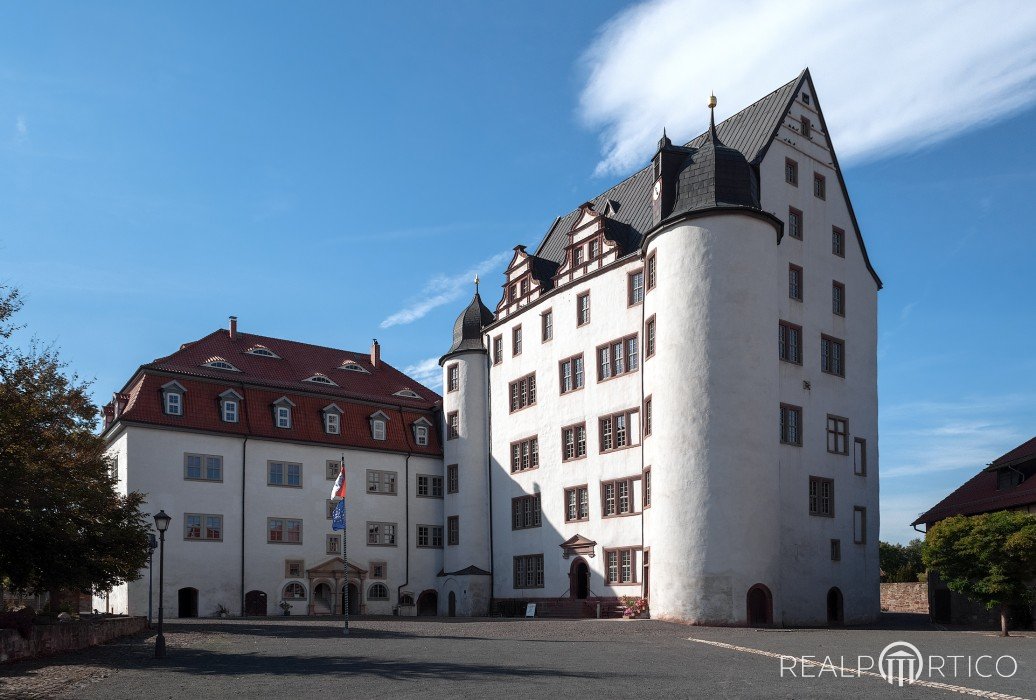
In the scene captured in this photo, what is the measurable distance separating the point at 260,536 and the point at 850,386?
27.3m

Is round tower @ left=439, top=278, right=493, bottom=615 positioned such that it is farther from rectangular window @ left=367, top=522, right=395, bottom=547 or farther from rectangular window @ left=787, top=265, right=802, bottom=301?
rectangular window @ left=787, top=265, right=802, bottom=301

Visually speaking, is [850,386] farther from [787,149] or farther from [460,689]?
[460,689]

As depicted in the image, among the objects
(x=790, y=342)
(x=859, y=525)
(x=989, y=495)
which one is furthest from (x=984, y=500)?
(x=790, y=342)

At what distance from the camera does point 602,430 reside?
43625 mm

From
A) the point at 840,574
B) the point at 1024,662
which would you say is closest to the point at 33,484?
the point at 1024,662

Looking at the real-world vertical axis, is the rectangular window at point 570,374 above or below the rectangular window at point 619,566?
above

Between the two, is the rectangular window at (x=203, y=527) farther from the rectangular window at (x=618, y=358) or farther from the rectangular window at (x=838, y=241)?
the rectangular window at (x=838, y=241)

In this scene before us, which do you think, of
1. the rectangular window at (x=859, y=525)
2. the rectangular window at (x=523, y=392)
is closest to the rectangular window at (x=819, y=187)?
Result: the rectangular window at (x=859, y=525)

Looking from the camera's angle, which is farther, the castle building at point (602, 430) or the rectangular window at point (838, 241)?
the rectangular window at point (838, 241)

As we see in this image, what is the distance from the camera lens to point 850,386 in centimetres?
4200

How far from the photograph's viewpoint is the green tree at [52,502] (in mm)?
22750

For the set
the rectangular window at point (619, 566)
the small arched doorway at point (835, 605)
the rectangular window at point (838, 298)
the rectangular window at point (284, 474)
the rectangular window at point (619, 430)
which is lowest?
the small arched doorway at point (835, 605)

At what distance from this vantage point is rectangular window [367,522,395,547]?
172 feet

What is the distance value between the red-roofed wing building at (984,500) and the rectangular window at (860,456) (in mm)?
3377
